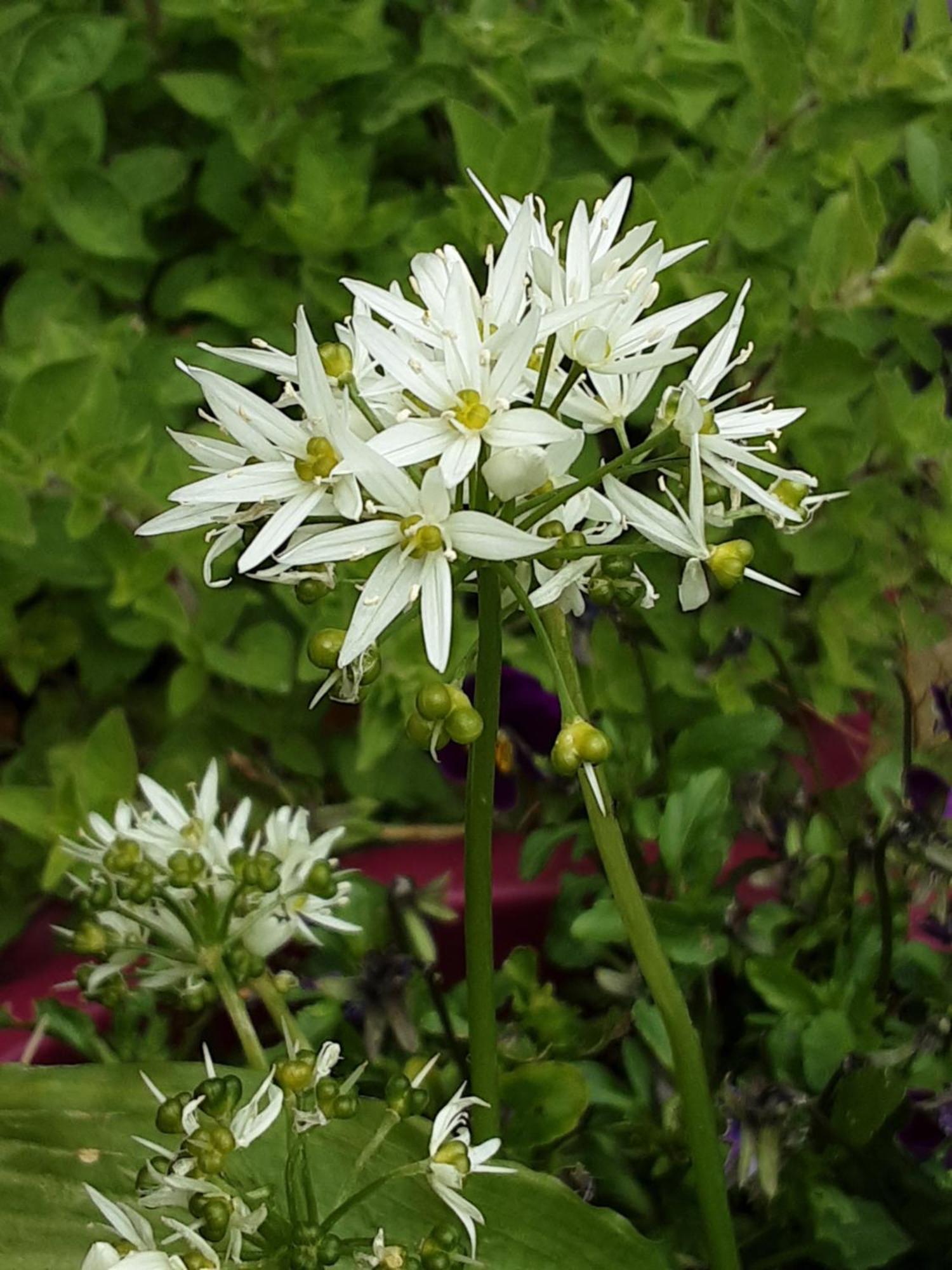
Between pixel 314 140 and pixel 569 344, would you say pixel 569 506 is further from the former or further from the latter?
pixel 314 140

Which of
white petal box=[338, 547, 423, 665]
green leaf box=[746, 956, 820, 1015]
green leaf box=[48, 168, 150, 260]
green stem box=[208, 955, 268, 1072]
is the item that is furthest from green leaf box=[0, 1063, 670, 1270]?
green leaf box=[48, 168, 150, 260]

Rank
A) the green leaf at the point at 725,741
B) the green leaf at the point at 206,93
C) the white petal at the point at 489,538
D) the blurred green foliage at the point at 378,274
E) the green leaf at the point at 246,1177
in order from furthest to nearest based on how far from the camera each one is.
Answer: the green leaf at the point at 206,93
the blurred green foliage at the point at 378,274
the green leaf at the point at 725,741
the green leaf at the point at 246,1177
the white petal at the point at 489,538

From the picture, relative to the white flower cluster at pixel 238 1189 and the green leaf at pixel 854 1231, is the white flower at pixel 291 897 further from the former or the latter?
the green leaf at pixel 854 1231

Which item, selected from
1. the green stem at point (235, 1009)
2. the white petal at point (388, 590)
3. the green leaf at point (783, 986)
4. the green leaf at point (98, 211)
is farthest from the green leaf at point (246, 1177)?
the green leaf at point (98, 211)

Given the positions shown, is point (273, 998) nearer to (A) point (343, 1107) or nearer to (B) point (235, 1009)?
(B) point (235, 1009)

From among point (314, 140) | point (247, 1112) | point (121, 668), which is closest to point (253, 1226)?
point (247, 1112)

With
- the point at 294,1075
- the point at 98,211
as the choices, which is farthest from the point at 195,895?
the point at 98,211
